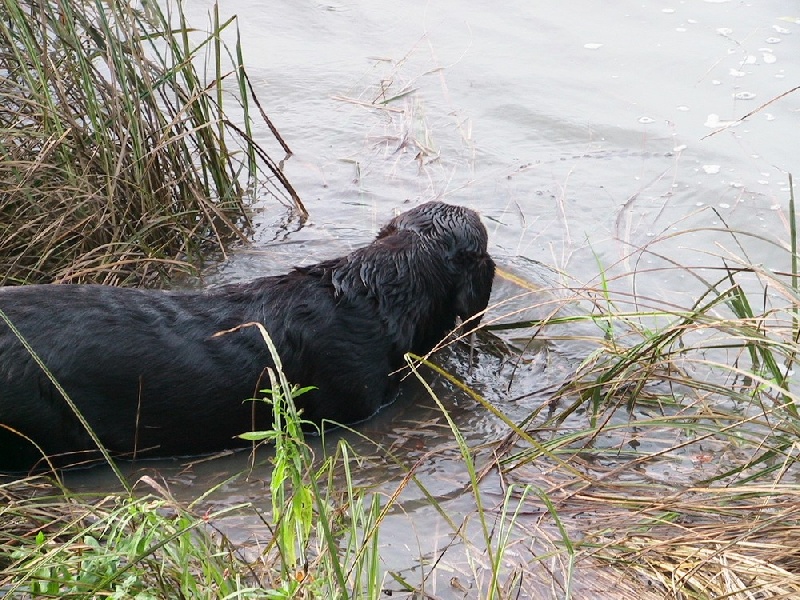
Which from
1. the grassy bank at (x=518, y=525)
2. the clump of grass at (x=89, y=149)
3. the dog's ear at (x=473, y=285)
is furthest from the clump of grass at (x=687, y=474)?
the clump of grass at (x=89, y=149)

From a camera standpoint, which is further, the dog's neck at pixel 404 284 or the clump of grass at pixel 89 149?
the clump of grass at pixel 89 149

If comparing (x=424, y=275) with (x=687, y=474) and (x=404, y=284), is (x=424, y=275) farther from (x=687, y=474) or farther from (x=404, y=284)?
(x=687, y=474)

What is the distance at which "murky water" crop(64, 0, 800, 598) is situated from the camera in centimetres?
544

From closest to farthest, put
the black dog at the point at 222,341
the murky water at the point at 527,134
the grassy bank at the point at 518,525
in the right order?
the grassy bank at the point at 518,525 → the black dog at the point at 222,341 → the murky water at the point at 527,134

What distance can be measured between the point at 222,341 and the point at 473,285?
1.21m

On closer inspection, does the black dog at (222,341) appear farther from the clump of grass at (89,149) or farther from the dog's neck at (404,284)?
the clump of grass at (89,149)

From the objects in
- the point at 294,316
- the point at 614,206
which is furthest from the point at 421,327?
the point at 614,206

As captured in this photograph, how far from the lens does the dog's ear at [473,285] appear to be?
4.47 m

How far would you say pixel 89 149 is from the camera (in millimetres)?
4680

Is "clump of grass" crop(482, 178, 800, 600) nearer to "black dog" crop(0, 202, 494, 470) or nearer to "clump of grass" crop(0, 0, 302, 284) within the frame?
"black dog" crop(0, 202, 494, 470)

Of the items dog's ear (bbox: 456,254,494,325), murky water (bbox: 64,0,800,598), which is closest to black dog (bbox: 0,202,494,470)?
dog's ear (bbox: 456,254,494,325)

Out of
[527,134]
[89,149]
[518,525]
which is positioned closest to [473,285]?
[518,525]

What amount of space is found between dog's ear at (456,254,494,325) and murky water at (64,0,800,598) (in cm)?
35

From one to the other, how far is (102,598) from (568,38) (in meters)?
6.40
